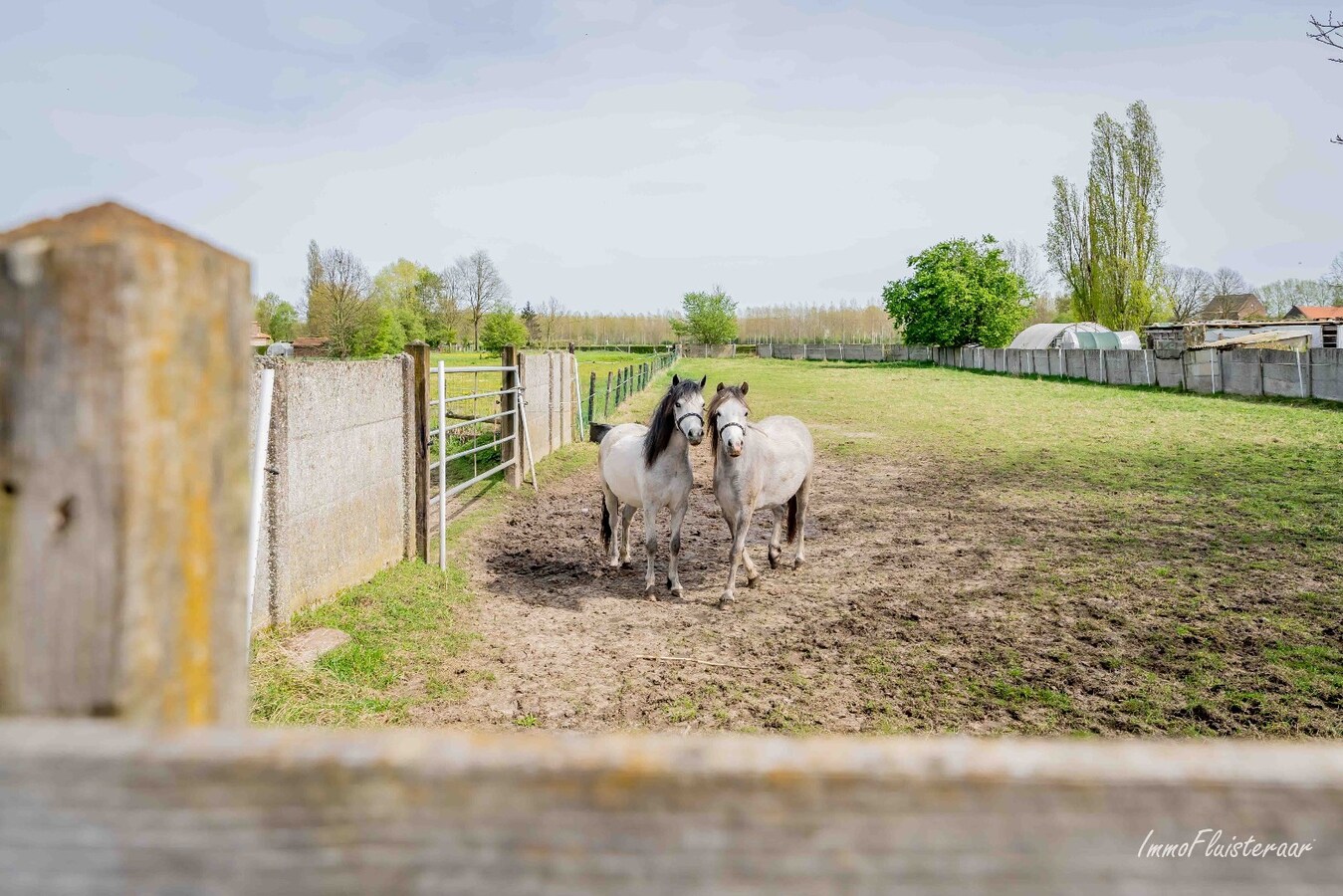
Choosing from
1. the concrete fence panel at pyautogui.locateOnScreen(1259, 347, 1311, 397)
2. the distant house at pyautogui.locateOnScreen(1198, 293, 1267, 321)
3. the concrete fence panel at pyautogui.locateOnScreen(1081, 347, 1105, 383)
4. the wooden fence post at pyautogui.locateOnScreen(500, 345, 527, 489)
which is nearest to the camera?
the wooden fence post at pyautogui.locateOnScreen(500, 345, 527, 489)

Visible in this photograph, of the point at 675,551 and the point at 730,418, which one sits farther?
the point at 675,551

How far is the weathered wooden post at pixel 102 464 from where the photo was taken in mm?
542

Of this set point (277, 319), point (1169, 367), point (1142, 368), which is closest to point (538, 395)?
point (1169, 367)

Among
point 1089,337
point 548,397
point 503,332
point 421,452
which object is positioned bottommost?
point 421,452

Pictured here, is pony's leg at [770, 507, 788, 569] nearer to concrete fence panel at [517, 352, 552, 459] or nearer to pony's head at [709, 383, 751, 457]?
pony's head at [709, 383, 751, 457]

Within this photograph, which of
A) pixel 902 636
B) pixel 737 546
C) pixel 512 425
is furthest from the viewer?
pixel 512 425

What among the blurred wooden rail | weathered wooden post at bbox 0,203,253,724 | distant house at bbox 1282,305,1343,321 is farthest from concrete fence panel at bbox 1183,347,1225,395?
distant house at bbox 1282,305,1343,321

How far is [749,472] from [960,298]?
45.4 metres

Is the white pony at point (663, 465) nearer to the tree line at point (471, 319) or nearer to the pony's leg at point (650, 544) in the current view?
the pony's leg at point (650, 544)

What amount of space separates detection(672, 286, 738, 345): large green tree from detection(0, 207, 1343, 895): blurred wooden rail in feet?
310

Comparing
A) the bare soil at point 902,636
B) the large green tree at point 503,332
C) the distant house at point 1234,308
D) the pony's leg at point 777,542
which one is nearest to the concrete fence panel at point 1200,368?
the bare soil at point 902,636

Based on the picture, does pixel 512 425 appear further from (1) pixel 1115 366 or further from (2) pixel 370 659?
(1) pixel 1115 366

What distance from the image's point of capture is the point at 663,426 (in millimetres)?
6340

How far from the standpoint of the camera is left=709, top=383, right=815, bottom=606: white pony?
6.17m
